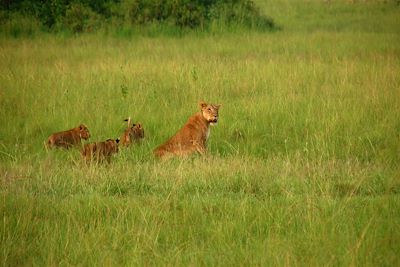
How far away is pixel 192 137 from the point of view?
858 cm

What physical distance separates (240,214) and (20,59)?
9742 millimetres

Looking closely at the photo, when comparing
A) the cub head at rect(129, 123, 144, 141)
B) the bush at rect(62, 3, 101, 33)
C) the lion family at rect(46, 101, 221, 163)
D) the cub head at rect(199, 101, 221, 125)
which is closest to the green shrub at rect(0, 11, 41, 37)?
the bush at rect(62, 3, 101, 33)

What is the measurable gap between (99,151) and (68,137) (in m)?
1.14

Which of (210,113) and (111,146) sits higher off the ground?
(210,113)

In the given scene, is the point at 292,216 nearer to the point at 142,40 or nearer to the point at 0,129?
the point at 0,129

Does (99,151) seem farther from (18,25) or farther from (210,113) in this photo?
(18,25)

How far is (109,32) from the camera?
18.8 m

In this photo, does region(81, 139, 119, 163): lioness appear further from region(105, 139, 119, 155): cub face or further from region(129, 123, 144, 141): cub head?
region(129, 123, 144, 141): cub head

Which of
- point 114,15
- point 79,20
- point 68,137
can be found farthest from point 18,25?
point 68,137

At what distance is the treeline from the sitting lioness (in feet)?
35.0

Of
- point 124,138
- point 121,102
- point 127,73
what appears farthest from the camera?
point 127,73

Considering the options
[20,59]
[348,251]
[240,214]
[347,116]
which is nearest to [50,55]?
[20,59]

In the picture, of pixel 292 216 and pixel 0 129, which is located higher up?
pixel 292 216

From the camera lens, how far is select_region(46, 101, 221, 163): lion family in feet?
26.6
